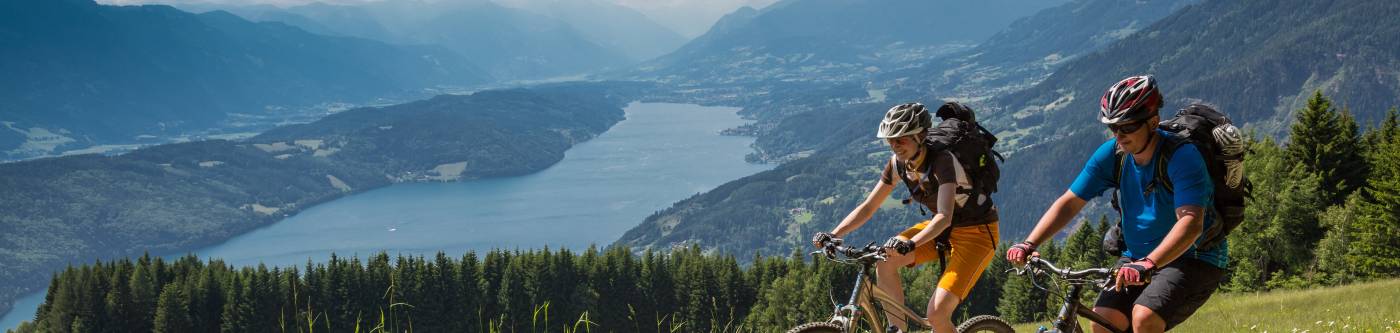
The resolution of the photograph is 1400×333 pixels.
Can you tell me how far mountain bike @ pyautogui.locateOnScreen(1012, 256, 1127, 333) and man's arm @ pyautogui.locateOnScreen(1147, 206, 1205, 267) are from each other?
280 millimetres

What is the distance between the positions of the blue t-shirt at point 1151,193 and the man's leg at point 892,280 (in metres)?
1.66

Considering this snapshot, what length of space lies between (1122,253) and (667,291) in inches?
2929

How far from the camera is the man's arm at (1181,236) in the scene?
505cm

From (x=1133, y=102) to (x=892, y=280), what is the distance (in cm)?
238

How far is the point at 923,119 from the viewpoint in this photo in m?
7.07

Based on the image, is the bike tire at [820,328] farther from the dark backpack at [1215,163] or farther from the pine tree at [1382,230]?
the pine tree at [1382,230]

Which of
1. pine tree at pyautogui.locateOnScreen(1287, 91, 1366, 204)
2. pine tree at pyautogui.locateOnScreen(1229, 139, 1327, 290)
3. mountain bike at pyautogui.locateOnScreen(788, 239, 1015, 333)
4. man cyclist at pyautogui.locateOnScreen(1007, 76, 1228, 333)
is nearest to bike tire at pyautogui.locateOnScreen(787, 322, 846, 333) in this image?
mountain bike at pyautogui.locateOnScreen(788, 239, 1015, 333)

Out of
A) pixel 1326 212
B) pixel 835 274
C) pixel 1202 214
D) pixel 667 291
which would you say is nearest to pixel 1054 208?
pixel 1202 214

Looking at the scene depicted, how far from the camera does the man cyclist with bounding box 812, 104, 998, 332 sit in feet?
22.3

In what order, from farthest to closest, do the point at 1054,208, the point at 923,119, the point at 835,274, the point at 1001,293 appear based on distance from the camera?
the point at 1001,293
the point at 835,274
the point at 923,119
the point at 1054,208

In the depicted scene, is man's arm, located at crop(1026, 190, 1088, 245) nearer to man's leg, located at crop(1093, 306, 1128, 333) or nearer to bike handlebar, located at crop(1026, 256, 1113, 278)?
bike handlebar, located at crop(1026, 256, 1113, 278)

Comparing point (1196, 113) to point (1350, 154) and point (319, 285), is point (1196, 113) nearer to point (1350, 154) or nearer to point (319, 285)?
point (1350, 154)

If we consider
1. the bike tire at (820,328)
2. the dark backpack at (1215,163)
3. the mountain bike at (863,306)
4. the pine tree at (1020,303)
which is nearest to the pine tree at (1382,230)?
the pine tree at (1020,303)

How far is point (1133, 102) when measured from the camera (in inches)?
209
